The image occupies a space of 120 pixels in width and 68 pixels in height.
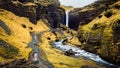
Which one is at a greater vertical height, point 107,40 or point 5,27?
point 107,40

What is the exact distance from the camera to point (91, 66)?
11712 cm

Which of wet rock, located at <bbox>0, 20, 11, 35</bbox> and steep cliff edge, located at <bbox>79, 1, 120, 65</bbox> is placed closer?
steep cliff edge, located at <bbox>79, 1, 120, 65</bbox>

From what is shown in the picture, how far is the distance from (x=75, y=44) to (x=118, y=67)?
72067 mm

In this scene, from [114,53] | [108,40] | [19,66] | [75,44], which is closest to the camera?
[19,66]

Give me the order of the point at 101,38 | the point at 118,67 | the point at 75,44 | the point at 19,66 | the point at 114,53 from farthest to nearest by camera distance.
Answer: the point at 75,44 → the point at 101,38 → the point at 114,53 → the point at 118,67 → the point at 19,66

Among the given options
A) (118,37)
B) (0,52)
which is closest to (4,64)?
(0,52)

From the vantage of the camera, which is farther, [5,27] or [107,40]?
[5,27]

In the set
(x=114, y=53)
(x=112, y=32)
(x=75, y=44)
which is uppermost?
(x=112, y=32)

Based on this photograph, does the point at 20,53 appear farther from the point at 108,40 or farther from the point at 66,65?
the point at 108,40

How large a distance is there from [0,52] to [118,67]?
5411cm

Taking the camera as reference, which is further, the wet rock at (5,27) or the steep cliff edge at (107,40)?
the wet rock at (5,27)

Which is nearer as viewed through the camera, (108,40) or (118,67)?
A: (118,67)

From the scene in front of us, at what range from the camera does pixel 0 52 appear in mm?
111688

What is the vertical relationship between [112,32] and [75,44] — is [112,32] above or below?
above
